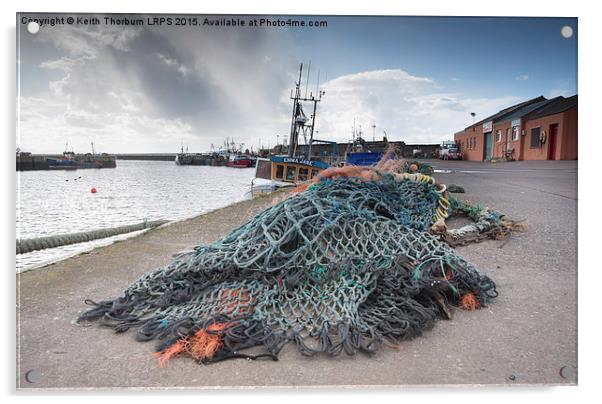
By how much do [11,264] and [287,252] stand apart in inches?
62.9

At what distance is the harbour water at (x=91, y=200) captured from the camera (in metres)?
2.69

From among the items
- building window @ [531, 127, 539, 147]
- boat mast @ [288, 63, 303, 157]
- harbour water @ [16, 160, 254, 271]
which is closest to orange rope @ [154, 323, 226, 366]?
harbour water @ [16, 160, 254, 271]

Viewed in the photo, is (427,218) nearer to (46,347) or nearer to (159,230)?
(46,347)

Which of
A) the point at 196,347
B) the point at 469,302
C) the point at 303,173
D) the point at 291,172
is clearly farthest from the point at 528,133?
the point at 291,172

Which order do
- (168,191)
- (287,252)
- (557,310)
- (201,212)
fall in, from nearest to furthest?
(557,310) < (287,252) < (168,191) < (201,212)

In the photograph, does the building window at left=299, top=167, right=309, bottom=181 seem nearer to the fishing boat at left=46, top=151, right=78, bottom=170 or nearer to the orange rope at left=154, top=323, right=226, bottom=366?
the fishing boat at left=46, top=151, right=78, bottom=170

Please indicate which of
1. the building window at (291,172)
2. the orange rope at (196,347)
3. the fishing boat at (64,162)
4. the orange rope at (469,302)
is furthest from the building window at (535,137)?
the building window at (291,172)

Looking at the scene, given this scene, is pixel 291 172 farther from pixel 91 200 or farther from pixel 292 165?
pixel 91 200

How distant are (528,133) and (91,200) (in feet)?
14.2

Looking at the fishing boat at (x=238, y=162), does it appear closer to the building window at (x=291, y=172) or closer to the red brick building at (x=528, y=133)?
the building window at (x=291, y=172)

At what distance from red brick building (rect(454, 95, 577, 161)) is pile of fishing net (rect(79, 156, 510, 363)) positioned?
42.2 inches

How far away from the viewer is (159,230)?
17.9 feet

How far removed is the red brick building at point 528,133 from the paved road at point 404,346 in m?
0.16

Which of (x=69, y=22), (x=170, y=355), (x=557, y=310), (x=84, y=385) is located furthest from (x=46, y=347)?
(x=557, y=310)
